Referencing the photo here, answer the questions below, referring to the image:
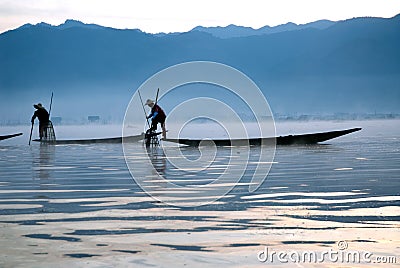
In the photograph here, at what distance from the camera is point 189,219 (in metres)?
12.2

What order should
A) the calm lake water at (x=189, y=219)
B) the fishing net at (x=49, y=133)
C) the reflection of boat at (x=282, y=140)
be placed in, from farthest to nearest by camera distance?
the fishing net at (x=49, y=133) < the reflection of boat at (x=282, y=140) < the calm lake water at (x=189, y=219)

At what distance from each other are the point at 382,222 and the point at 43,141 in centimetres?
2945

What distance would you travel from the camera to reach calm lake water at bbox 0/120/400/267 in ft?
32.1

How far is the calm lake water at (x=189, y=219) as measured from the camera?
979cm

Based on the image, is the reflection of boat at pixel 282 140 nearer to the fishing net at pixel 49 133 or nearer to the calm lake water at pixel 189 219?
the fishing net at pixel 49 133

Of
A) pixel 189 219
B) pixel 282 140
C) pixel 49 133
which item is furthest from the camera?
pixel 49 133

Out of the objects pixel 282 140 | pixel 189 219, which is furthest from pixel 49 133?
pixel 189 219

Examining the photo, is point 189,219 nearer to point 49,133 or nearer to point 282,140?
point 282,140

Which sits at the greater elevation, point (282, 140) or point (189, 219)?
point (282, 140)

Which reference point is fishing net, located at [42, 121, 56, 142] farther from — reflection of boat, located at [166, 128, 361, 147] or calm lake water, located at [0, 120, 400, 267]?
calm lake water, located at [0, 120, 400, 267]

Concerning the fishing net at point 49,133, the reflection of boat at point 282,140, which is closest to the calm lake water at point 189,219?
the reflection of boat at point 282,140

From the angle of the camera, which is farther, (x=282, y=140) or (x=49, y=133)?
(x=49, y=133)

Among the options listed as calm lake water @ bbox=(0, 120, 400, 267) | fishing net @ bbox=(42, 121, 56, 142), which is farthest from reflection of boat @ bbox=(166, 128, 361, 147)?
calm lake water @ bbox=(0, 120, 400, 267)

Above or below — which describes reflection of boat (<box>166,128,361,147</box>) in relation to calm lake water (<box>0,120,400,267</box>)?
above
